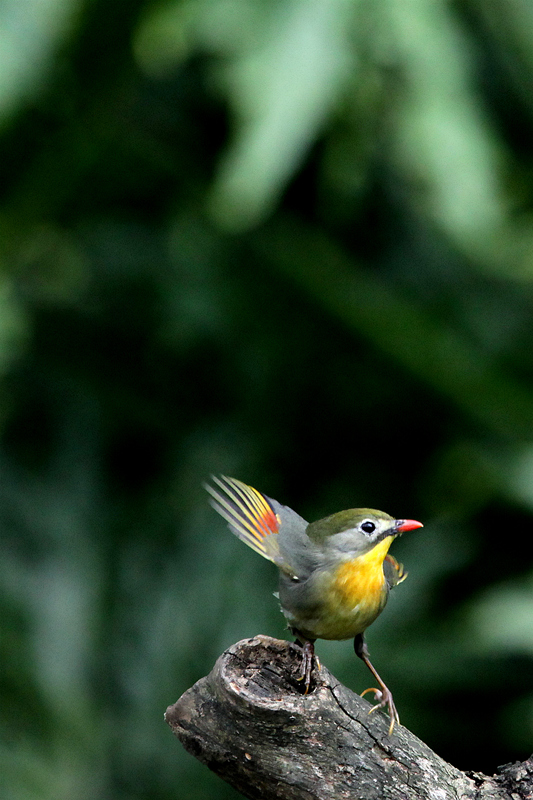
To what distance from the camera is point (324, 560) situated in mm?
1295

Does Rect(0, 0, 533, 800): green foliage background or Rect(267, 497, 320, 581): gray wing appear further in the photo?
Rect(0, 0, 533, 800): green foliage background

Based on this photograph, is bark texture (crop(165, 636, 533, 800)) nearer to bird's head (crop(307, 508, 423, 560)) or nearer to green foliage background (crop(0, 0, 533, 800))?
bird's head (crop(307, 508, 423, 560))

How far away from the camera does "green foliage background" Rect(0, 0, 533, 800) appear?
9.99 feet

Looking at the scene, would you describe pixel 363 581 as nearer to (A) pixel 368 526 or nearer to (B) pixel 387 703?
(A) pixel 368 526

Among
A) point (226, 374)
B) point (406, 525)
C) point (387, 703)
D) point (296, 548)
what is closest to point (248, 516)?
point (296, 548)

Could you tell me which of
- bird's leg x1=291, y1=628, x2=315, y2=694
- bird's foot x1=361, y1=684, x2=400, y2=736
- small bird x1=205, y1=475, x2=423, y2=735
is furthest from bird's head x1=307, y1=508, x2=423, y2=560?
bird's foot x1=361, y1=684, x2=400, y2=736

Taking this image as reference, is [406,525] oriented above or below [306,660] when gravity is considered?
above

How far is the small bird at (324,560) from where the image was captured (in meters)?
1.28

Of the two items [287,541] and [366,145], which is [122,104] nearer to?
[366,145]

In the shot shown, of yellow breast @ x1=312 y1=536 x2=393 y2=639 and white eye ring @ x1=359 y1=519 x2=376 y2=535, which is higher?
white eye ring @ x1=359 y1=519 x2=376 y2=535

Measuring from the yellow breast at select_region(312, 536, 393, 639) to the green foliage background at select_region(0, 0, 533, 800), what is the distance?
4.74 ft

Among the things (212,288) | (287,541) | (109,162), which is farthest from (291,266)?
(287,541)

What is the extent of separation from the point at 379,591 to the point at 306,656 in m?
0.14

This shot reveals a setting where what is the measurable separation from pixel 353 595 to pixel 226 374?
2650 mm
